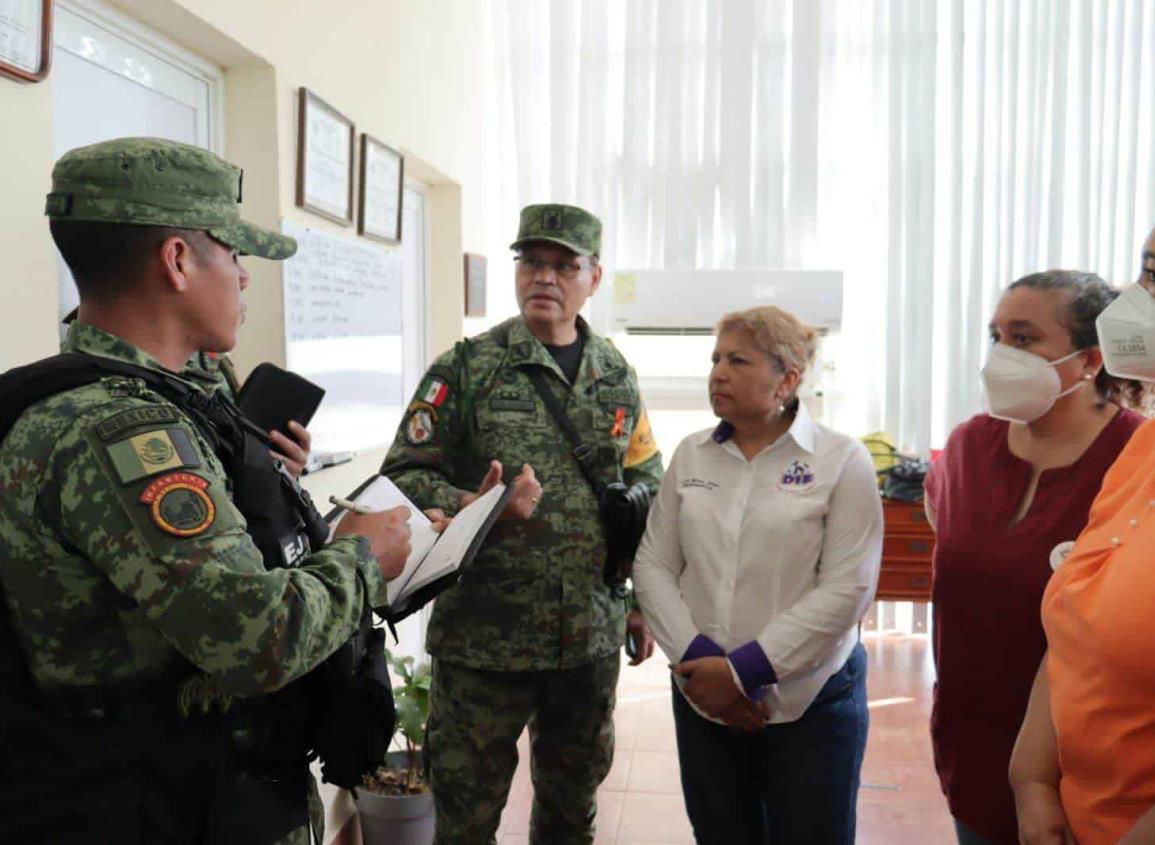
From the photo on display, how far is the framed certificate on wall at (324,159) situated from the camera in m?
2.20

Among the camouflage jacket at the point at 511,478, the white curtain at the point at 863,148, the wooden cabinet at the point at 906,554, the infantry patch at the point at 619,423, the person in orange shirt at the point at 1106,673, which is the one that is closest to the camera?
the person in orange shirt at the point at 1106,673

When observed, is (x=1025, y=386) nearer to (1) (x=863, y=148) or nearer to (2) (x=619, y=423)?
(2) (x=619, y=423)

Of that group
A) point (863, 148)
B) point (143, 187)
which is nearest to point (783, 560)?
point (143, 187)

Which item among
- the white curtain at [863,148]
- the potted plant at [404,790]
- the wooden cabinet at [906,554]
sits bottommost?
the potted plant at [404,790]

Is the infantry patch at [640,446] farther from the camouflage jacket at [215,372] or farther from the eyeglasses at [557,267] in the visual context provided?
the camouflage jacket at [215,372]

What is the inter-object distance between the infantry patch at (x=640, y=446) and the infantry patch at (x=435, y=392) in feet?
1.48

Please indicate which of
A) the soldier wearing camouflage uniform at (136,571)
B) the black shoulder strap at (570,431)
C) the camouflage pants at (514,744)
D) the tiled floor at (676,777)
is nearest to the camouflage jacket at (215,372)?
the soldier wearing camouflage uniform at (136,571)

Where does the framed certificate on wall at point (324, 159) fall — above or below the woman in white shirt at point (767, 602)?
above

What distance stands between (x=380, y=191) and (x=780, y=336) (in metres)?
1.49

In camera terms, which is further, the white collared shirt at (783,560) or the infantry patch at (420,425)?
the infantry patch at (420,425)

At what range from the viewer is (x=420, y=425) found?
6.41 ft

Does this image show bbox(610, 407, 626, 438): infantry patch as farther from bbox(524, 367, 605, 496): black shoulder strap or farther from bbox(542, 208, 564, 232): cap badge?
bbox(542, 208, 564, 232): cap badge

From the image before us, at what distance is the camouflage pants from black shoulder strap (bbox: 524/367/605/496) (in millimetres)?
396

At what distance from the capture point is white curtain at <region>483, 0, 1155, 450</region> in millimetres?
4223
